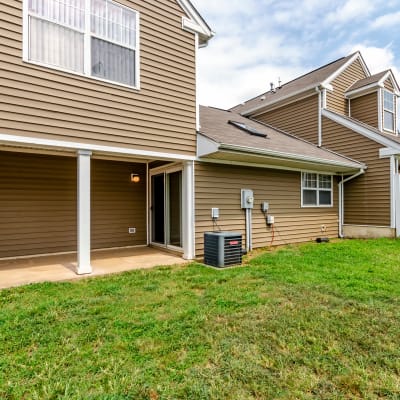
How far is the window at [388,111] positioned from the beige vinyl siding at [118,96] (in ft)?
26.9

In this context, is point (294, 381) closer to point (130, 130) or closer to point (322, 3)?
point (130, 130)

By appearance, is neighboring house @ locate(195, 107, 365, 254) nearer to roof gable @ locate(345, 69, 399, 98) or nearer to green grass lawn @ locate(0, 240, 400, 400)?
green grass lawn @ locate(0, 240, 400, 400)

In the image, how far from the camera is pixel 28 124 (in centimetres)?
441

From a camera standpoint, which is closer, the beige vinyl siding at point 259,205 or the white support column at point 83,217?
the white support column at point 83,217

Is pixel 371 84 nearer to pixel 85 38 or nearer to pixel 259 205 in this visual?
pixel 259 205

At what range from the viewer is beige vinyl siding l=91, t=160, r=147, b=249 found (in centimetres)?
718

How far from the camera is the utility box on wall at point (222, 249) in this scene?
5.41 metres

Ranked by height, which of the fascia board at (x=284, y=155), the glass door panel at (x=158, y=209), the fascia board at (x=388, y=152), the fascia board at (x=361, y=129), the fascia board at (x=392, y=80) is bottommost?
the glass door panel at (x=158, y=209)

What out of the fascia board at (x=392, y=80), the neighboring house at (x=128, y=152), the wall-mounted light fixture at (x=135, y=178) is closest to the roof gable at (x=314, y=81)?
the fascia board at (x=392, y=80)

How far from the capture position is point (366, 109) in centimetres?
1060

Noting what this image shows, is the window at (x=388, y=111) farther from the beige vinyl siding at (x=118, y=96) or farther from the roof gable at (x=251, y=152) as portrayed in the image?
the beige vinyl siding at (x=118, y=96)

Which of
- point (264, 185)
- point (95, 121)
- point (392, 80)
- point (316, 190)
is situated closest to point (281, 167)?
point (264, 185)

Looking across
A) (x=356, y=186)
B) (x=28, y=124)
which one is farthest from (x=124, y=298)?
(x=356, y=186)

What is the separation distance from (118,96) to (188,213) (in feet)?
8.83
